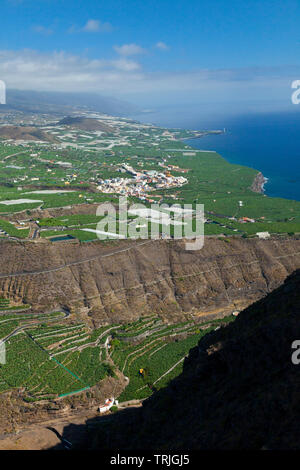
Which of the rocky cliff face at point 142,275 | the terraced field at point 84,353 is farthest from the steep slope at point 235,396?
the rocky cliff face at point 142,275

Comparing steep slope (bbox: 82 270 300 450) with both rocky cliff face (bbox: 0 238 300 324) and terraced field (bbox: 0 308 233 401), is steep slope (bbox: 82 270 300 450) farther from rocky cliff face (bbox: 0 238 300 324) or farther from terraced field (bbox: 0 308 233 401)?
rocky cliff face (bbox: 0 238 300 324)

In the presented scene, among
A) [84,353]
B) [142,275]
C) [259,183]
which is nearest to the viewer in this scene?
[84,353]

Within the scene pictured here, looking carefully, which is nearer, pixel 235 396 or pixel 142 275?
pixel 235 396

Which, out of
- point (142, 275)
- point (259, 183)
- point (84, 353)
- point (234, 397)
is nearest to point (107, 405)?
point (84, 353)

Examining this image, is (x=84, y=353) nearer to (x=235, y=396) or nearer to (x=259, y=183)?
(x=235, y=396)

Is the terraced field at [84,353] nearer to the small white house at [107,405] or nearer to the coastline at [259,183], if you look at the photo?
the small white house at [107,405]

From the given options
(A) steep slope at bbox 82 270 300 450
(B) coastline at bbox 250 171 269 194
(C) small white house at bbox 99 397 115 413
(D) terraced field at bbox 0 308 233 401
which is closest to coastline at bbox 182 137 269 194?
(B) coastline at bbox 250 171 269 194
